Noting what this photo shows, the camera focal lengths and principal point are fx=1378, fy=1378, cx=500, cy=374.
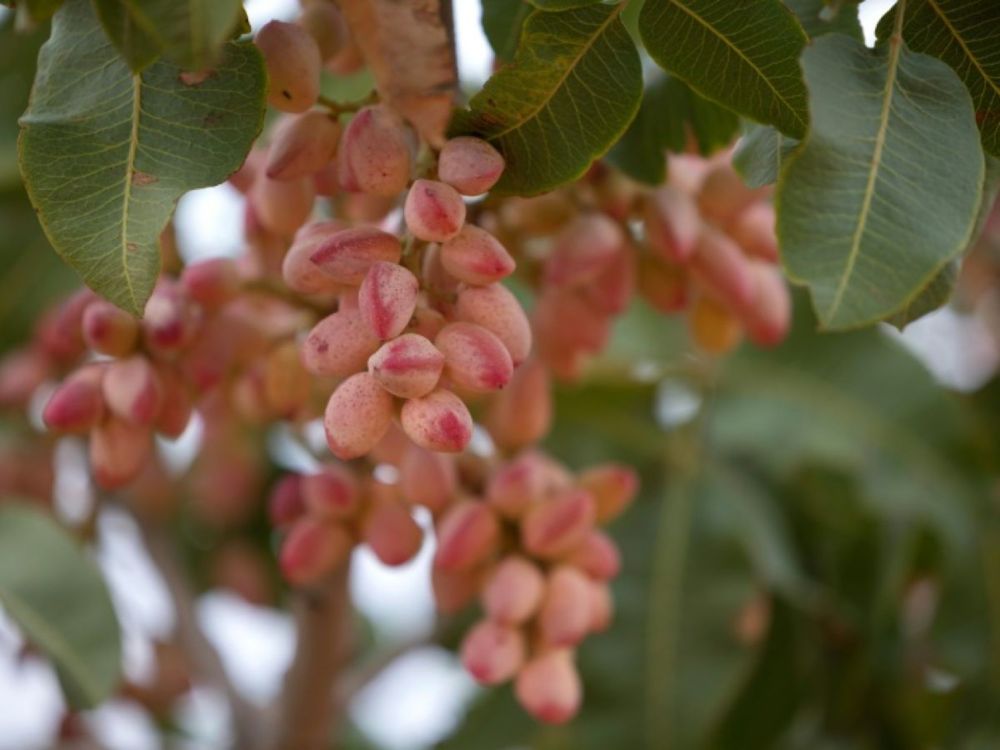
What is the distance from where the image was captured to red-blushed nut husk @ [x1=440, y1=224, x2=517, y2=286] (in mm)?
522

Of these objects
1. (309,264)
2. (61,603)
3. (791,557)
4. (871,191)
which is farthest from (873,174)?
(791,557)

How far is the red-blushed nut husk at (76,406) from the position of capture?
0.64 meters

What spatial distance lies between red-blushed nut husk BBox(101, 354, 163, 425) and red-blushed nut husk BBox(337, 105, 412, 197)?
167 mm

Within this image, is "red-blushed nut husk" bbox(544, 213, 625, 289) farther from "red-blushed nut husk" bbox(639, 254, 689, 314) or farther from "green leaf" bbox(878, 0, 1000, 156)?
"green leaf" bbox(878, 0, 1000, 156)

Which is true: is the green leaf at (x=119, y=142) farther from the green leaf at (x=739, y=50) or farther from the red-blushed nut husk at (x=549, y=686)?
the red-blushed nut husk at (x=549, y=686)

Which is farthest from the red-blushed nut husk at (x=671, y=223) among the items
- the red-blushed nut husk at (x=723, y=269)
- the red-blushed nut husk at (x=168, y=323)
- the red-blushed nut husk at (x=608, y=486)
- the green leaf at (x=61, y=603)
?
the green leaf at (x=61, y=603)

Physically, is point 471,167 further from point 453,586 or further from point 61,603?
point 61,603

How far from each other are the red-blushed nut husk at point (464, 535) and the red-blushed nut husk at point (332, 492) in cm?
5

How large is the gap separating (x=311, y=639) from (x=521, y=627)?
0.29m

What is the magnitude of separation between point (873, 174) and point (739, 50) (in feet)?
0.24

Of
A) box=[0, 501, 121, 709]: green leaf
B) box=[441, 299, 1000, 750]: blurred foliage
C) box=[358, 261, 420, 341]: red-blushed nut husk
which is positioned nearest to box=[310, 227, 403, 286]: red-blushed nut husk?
box=[358, 261, 420, 341]: red-blushed nut husk

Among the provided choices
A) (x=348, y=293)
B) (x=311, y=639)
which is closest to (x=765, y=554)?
(x=311, y=639)

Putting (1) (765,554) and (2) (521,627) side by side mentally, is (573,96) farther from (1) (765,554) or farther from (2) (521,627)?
(1) (765,554)

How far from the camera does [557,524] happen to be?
27.9 inches
